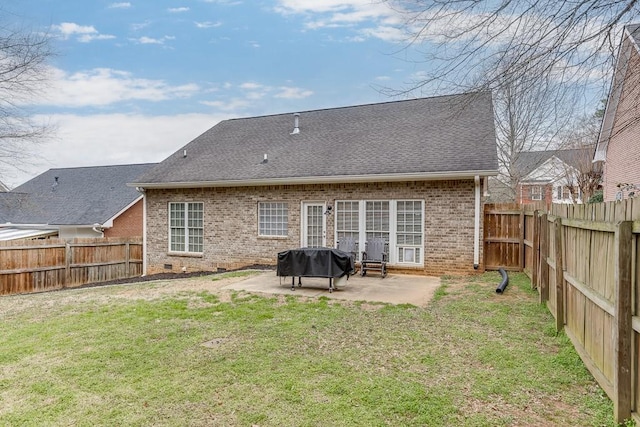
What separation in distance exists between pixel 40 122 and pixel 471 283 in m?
12.8

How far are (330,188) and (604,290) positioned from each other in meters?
8.83

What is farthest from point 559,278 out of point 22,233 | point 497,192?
point 22,233

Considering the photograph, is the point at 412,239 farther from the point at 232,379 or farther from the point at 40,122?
the point at 40,122

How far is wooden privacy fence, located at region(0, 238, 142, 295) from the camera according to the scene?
1194 cm

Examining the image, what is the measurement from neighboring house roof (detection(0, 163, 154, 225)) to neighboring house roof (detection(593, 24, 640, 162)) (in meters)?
20.6

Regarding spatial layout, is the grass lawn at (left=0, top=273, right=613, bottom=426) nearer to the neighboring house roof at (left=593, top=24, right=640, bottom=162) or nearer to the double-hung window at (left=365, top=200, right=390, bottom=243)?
the neighboring house roof at (left=593, top=24, right=640, bottom=162)

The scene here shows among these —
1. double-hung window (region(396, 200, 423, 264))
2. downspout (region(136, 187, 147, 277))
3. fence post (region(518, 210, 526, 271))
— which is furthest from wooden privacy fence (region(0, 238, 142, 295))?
fence post (region(518, 210, 526, 271))

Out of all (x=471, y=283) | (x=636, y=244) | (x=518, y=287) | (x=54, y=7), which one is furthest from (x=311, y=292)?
(x=54, y=7)

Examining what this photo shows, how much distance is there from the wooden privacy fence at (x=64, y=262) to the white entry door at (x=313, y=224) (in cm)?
714

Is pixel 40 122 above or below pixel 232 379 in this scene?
above

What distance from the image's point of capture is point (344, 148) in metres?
13.1

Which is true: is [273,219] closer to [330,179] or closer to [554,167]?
[330,179]

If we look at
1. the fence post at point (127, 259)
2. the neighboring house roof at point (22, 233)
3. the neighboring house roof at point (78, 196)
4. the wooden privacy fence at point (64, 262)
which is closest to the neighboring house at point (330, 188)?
the fence post at point (127, 259)

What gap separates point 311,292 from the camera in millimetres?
8602
